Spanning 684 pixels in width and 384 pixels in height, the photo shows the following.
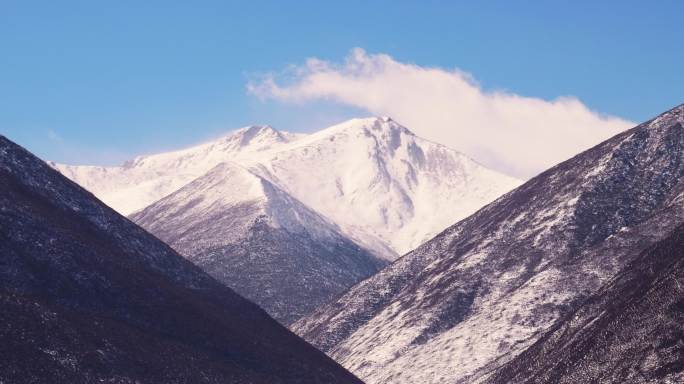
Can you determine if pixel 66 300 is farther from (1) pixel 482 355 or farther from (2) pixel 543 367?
(1) pixel 482 355

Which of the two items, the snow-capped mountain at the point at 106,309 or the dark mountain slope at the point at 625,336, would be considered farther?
the dark mountain slope at the point at 625,336

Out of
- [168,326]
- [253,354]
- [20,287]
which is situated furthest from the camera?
[253,354]

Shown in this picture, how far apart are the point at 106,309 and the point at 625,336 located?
215 ft

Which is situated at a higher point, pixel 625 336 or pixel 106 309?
pixel 106 309

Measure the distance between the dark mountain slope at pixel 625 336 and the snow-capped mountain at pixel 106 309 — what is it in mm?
34532

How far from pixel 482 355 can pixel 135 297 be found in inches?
2620

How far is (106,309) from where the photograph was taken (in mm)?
129125

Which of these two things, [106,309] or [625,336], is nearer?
[625,336]

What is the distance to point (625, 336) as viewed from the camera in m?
125

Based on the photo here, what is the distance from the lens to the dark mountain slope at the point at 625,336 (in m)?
113

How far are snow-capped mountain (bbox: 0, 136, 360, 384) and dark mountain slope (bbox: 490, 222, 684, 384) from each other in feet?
113

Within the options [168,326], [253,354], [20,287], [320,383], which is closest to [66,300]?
[20,287]

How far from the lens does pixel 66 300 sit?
123438mm

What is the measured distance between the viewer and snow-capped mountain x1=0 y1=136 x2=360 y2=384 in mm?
106500
